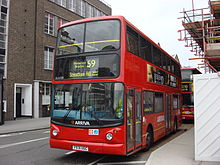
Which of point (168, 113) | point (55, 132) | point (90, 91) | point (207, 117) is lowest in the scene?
point (55, 132)

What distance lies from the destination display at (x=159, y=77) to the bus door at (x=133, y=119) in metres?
1.43

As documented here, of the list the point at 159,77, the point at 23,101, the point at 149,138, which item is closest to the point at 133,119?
the point at 149,138

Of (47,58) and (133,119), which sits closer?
(133,119)

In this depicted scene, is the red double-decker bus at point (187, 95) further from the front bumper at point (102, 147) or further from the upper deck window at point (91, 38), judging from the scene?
the front bumper at point (102, 147)

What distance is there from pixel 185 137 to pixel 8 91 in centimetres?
1479

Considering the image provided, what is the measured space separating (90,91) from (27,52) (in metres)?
16.8

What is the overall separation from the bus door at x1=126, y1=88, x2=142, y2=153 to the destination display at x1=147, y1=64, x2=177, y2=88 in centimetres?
143

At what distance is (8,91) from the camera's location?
19.6m

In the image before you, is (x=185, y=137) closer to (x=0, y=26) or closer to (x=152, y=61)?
(x=152, y=61)

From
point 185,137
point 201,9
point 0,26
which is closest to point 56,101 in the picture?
point 185,137

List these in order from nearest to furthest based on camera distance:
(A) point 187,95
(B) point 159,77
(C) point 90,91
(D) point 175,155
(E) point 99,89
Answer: (E) point 99,89
(C) point 90,91
(D) point 175,155
(B) point 159,77
(A) point 187,95

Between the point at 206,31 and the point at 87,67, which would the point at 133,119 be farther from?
the point at 206,31

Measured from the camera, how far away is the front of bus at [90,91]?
6516mm

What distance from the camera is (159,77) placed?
1023cm
